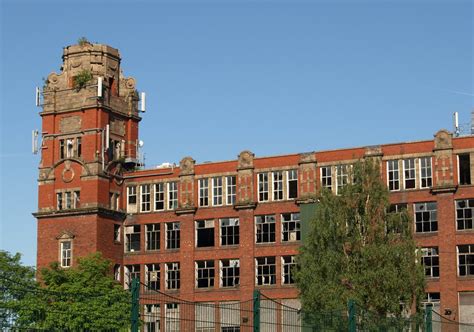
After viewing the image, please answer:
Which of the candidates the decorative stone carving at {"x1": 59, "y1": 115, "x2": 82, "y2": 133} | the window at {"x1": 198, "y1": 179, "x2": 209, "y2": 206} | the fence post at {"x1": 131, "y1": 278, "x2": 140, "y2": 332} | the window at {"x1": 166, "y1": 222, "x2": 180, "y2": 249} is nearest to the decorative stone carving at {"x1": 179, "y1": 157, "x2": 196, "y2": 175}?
the window at {"x1": 198, "y1": 179, "x2": 209, "y2": 206}

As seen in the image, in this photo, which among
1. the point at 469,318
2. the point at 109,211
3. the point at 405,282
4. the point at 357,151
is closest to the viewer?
the point at 405,282

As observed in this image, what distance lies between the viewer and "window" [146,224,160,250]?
3656 inches

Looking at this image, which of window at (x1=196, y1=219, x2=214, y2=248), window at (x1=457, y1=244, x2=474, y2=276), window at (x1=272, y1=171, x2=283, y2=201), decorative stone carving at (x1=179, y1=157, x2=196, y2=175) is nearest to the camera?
window at (x1=457, y1=244, x2=474, y2=276)

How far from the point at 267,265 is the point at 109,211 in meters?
16.3

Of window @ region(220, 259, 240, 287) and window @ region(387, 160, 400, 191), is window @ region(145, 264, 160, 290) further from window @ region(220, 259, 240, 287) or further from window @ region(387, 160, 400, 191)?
window @ region(387, 160, 400, 191)

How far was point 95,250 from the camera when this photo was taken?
88688 millimetres

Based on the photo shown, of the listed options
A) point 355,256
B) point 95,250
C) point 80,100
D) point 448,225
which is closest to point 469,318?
point 448,225

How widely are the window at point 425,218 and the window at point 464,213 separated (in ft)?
6.63

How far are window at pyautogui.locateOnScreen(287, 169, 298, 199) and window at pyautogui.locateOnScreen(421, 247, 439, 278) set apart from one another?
43.3 feet

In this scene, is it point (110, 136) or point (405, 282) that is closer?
point (405, 282)

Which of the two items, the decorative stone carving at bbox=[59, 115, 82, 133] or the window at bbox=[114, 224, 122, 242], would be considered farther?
the window at bbox=[114, 224, 122, 242]

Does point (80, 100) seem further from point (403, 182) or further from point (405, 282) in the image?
point (405, 282)

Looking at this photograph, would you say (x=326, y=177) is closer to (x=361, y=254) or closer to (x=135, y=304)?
(x=361, y=254)

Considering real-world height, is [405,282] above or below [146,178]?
below
